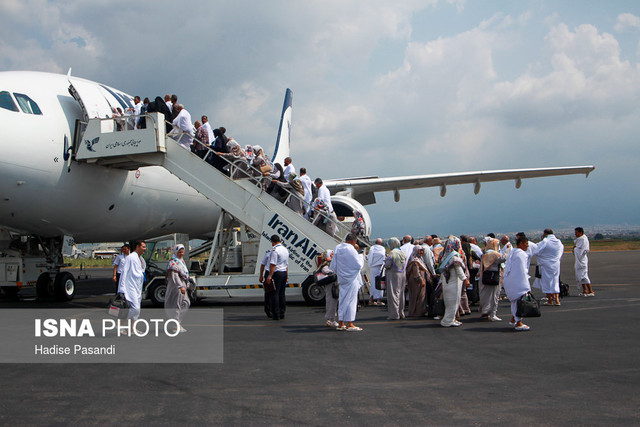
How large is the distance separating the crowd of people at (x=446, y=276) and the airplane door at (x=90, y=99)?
604 cm

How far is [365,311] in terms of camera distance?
12.0 metres

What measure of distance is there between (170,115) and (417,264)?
6.90 metres

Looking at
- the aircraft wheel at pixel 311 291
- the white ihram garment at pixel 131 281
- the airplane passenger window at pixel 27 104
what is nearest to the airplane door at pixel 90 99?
the airplane passenger window at pixel 27 104

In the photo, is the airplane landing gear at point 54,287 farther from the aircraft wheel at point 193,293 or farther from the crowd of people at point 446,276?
the crowd of people at point 446,276

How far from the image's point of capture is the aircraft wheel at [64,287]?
1419 cm

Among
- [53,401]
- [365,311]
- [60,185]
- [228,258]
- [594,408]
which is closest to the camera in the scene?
[594,408]

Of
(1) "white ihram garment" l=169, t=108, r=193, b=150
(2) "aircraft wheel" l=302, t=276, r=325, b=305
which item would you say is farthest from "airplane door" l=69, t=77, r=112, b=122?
(2) "aircraft wheel" l=302, t=276, r=325, b=305

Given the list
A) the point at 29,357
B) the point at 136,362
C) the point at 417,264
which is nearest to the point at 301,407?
the point at 136,362

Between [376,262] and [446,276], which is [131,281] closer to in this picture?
[446,276]

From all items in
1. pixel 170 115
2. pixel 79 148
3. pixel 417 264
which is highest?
pixel 170 115

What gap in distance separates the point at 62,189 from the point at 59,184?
0.48 ft

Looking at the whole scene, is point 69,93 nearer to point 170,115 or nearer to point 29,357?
point 170,115

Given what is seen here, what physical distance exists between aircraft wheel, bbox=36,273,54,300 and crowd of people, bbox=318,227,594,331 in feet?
25.9

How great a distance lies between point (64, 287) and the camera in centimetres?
1423
